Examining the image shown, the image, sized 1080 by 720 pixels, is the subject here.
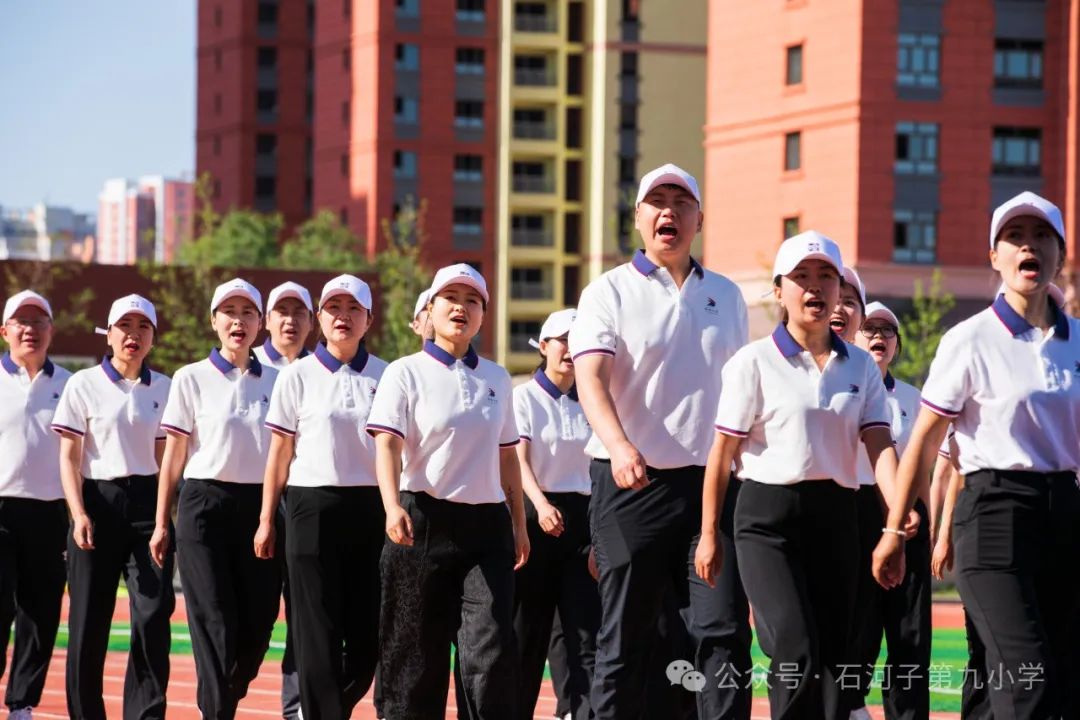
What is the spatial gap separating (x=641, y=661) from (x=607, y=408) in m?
1.07

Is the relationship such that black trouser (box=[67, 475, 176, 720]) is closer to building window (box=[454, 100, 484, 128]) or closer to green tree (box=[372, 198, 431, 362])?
green tree (box=[372, 198, 431, 362])

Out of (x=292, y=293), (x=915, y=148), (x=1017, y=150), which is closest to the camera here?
(x=292, y=293)

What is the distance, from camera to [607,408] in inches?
332

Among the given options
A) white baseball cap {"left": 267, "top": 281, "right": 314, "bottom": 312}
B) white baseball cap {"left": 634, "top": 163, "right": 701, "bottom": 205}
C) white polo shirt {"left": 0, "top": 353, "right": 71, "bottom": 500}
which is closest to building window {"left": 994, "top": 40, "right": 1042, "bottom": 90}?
white polo shirt {"left": 0, "top": 353, "right": 71, "bottom": 500}

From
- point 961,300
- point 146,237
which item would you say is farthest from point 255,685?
point 961,300

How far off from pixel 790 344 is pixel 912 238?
183 feet

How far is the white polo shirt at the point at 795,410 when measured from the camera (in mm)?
8266

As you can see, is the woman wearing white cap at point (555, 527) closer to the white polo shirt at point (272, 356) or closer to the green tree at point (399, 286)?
the white polo shirt at point (272, 356)

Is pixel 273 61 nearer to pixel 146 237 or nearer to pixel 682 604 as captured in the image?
pixel 146 237

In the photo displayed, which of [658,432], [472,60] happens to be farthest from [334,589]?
[472,60]

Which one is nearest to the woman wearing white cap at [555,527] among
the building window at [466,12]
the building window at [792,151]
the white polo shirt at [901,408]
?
the white polo shirt at [901,408]

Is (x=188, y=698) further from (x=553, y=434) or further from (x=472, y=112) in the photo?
(x=472, y=112)

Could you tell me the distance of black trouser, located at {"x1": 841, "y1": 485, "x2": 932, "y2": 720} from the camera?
10.4 m

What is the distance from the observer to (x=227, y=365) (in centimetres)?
1170
